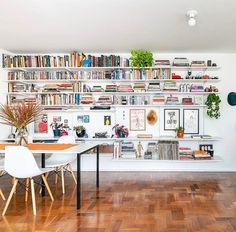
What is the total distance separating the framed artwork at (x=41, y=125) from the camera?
668cm

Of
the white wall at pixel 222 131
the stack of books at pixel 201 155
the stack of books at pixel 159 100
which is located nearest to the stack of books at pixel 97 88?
the stack of books at pixel 159 100

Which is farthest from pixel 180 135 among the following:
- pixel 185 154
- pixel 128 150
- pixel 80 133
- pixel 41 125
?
pixel 41 125

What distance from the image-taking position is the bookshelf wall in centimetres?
632

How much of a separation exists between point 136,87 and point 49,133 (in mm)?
2125

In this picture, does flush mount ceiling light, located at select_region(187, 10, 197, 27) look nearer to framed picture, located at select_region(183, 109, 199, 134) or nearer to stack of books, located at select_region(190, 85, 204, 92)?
stack of books, located at select_region(190, 85, 204, 92)

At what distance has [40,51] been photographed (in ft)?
21.2

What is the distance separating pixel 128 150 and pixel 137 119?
71 centimetres

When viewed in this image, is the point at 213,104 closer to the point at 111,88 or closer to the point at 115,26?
the point at 111,88

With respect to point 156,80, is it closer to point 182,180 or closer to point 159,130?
point 159,130

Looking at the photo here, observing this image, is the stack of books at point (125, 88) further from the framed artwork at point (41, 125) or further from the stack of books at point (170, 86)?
the framed artwork at point (41, 125)

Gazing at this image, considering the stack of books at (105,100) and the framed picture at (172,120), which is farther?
the framed picture at (172,120)

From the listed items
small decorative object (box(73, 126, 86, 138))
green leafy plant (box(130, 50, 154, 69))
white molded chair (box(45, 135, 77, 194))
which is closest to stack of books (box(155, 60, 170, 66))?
green leafy plant (box(130, 50, 154, 69))

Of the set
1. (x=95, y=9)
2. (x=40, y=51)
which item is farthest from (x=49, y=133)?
(x=95, y=9)

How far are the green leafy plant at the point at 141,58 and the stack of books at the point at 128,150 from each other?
1619 mm
